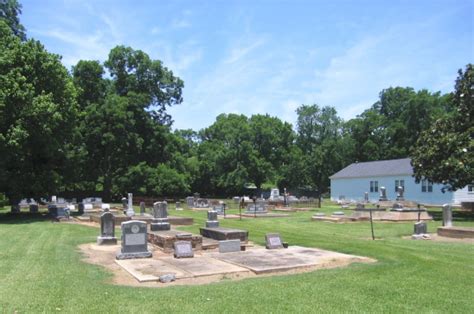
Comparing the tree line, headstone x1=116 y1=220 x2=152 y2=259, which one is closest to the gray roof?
the tree line

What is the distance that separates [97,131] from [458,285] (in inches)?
1798

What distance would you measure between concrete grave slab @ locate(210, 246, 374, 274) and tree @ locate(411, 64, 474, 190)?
19.1 meters

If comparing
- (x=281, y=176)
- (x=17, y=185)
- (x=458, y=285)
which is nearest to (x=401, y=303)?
(x=458, y=285)

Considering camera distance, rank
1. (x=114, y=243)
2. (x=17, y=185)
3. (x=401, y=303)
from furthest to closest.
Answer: (x=17, y=185), (x=114, y=243), (x=401, y=303)

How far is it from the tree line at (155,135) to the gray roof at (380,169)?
22.8 feet

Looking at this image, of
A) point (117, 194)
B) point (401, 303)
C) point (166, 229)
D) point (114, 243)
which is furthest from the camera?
point (117, 194)

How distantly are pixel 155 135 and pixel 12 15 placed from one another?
805 inches

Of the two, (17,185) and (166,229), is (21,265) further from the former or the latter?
(17,185)

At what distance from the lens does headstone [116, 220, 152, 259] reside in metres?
13.4

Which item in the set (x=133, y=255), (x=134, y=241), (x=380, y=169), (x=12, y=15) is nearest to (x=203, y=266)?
(x=133, y=255)

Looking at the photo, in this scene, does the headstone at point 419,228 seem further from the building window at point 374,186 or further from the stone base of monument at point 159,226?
the building window at point 374,186

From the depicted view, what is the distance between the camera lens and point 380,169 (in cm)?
5512

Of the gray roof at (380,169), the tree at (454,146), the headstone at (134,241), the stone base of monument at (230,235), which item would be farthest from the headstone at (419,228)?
the gray roof at (380,169)

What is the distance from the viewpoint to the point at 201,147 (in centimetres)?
7569
